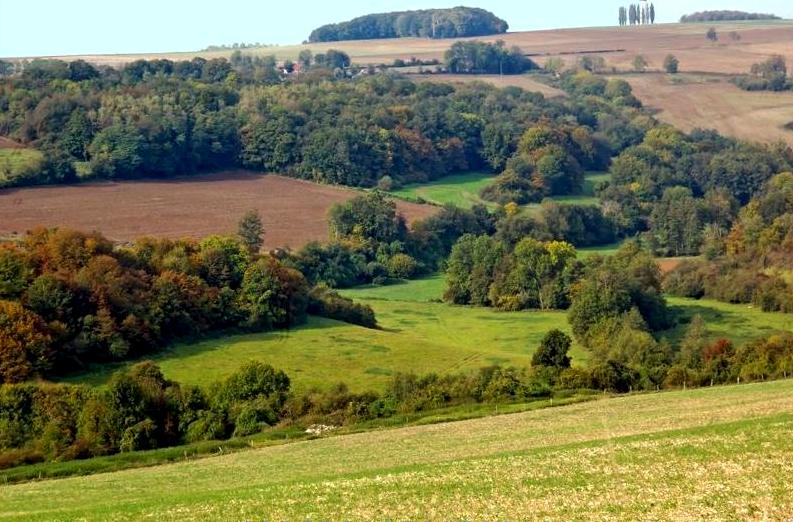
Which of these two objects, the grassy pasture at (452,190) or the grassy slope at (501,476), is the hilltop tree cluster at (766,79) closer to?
the grassy pasture at (452,190)

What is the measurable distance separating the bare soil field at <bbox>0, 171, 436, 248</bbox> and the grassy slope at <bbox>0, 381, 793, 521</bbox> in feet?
239

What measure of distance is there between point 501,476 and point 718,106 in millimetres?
156680

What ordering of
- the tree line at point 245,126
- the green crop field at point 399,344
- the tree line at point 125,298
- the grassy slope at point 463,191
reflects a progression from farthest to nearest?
the grassy slope at point 463,191
the tree line at point 245,126
the green crop field at point 399,344
the tree line at point 125,298

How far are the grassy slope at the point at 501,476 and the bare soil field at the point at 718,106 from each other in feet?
424

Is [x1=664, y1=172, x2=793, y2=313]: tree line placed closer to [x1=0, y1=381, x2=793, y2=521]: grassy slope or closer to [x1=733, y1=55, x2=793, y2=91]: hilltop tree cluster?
[x1=0, y1=381, x2=793, y2=521]: grassy slope

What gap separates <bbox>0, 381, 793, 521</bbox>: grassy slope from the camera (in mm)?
25000

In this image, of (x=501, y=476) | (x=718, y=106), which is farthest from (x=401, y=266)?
(x=501, y=476)

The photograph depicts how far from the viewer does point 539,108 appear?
176 m

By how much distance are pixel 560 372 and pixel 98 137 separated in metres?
89.6

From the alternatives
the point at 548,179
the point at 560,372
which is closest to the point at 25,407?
the point at 560,372

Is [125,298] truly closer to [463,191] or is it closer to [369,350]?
[369,350]

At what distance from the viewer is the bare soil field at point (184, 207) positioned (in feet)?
379

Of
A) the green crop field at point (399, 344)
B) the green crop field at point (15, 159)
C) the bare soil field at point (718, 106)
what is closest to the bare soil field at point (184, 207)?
the green crop field at point (15, 159)

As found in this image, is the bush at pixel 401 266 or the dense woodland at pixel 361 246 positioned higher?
the dense woodland at pixel 361 246
